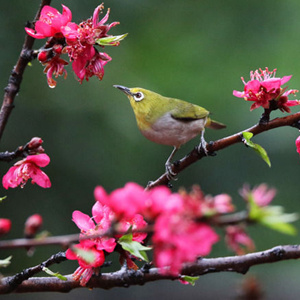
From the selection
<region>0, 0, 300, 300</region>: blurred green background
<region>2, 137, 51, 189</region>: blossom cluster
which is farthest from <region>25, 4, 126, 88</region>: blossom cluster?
<region>0, 0, 300, 300</region>: blurred green background

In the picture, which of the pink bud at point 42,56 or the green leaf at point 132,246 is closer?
the green leaf at point 132,246

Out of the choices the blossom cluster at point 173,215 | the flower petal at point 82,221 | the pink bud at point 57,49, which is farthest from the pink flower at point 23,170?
the blossom cluster at point 173,215

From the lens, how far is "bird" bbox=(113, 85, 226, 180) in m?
2.09

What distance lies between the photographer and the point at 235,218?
1.98 feet

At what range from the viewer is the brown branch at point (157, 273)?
91 centimetres

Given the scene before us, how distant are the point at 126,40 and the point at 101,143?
0.92 m

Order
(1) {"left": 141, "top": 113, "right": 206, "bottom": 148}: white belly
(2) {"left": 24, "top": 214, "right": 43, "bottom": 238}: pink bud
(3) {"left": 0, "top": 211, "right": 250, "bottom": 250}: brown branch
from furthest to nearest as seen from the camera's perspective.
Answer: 1. (1) {"left": 141, "top": 113, "right": 206, "bottom": 148}: white belly
2. (2) {"left": 24, "top": 214, "right": 43, "bottom": 238}: pink bud
3. (3) {"left": 0, "top": 211, "right": 250, "bottom": 250}: brown branch

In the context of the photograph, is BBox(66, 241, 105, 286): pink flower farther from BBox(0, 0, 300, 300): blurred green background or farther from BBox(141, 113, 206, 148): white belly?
BBox(0, 0, 300, 300): blurred green background

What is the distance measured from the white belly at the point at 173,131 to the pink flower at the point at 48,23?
935 mm

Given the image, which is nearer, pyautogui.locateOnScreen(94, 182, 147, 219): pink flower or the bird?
pyautogui.locateOnScreen(94, 182, 147, 219): pink flower

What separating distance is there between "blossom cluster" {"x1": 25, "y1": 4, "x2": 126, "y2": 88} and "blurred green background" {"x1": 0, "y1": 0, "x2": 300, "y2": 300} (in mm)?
2538

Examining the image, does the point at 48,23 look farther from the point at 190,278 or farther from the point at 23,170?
the point at 190,278

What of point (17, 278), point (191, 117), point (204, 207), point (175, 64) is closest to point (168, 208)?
point (204, 207)

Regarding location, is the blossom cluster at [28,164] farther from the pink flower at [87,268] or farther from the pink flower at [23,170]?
the pink flower at [87,268]
